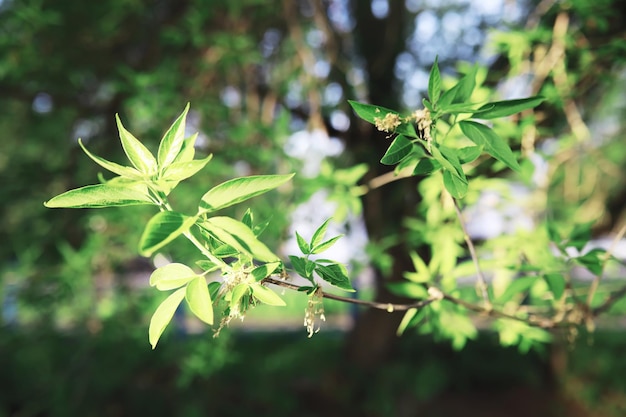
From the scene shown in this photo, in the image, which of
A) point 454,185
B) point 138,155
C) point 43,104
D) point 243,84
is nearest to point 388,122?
A: point 454,185

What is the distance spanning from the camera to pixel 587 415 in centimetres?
545

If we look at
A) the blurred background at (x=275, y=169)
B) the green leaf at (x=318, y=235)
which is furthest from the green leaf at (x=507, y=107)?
the blurred background at (x=275, y=169)

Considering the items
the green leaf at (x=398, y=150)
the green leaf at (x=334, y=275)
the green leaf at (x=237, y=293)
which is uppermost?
the green leaf at (x=398, y=150)

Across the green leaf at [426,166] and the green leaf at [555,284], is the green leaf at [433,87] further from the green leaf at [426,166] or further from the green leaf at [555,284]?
the green leaf at [555,284]

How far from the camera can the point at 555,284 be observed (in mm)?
1132

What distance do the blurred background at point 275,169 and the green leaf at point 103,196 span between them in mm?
1085

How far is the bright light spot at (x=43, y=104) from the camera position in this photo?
386cm

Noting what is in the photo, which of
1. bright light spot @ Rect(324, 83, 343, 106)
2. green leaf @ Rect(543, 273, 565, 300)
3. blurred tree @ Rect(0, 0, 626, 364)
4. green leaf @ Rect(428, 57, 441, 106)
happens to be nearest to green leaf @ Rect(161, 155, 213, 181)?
green leaf @ Rect(428, 57, 441, 106)

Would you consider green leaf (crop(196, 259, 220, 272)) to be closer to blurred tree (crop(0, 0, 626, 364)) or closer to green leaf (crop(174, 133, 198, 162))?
green leaf (crop(174, 133, 198, 162))

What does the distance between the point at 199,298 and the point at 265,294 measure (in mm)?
89

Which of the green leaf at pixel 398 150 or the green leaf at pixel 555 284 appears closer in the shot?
the green leaf at pixel 398 150

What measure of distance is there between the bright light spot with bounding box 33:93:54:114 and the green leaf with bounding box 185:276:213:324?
3600mm

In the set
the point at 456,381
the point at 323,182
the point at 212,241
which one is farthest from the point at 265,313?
the point at 212,241

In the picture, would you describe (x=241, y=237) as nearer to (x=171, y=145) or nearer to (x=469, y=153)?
(x=171, y=145)
